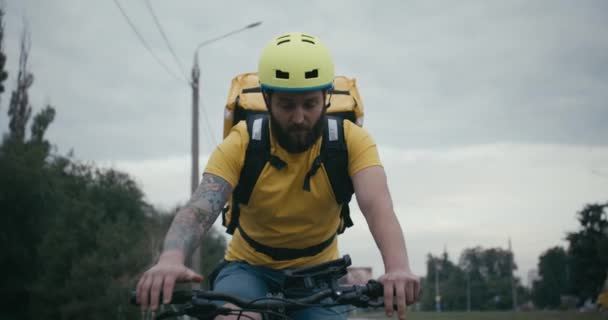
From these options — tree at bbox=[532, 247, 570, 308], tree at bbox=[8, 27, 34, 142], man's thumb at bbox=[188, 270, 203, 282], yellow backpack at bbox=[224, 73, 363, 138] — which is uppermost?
tree at bbox=[8, 27, 34, 142]

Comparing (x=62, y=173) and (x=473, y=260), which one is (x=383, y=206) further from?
(x=473, y=260)

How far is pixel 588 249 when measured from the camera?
6394cm

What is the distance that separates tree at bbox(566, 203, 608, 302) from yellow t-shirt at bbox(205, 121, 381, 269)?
62.0 m

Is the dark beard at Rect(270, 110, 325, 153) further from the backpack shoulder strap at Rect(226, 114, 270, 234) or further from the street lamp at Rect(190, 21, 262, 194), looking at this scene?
the street lamp at Rect(190, 21, 262, 194)

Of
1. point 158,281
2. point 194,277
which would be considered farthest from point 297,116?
point 158,281

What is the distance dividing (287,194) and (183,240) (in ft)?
2.47

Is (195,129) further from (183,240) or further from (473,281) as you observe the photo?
(473,281)

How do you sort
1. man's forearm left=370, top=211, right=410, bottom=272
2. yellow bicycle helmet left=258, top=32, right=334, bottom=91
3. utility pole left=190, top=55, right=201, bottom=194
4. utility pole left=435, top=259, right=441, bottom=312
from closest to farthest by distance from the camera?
man's forearm left=370, top=211, right=410, bottom=272
yellow bicycle helmet left=258, top=32, right=334, bottom=91
utility pole left=190, top=55, right=201, bottom=194
utility pole left=435, top=259, right=441, bottom=312

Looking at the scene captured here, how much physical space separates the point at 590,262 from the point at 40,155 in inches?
1830

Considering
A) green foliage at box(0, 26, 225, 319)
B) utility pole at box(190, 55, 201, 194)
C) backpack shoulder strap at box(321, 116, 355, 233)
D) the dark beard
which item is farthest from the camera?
green foliage at box(0, 26, 225, 319)

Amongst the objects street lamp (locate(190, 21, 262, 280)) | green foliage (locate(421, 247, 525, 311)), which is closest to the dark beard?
street lamp (locate(190, 21, 262, 280))

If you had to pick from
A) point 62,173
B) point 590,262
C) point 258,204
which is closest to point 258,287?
point 258,204

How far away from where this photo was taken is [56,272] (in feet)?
142

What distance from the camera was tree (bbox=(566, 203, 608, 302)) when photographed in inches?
2480
